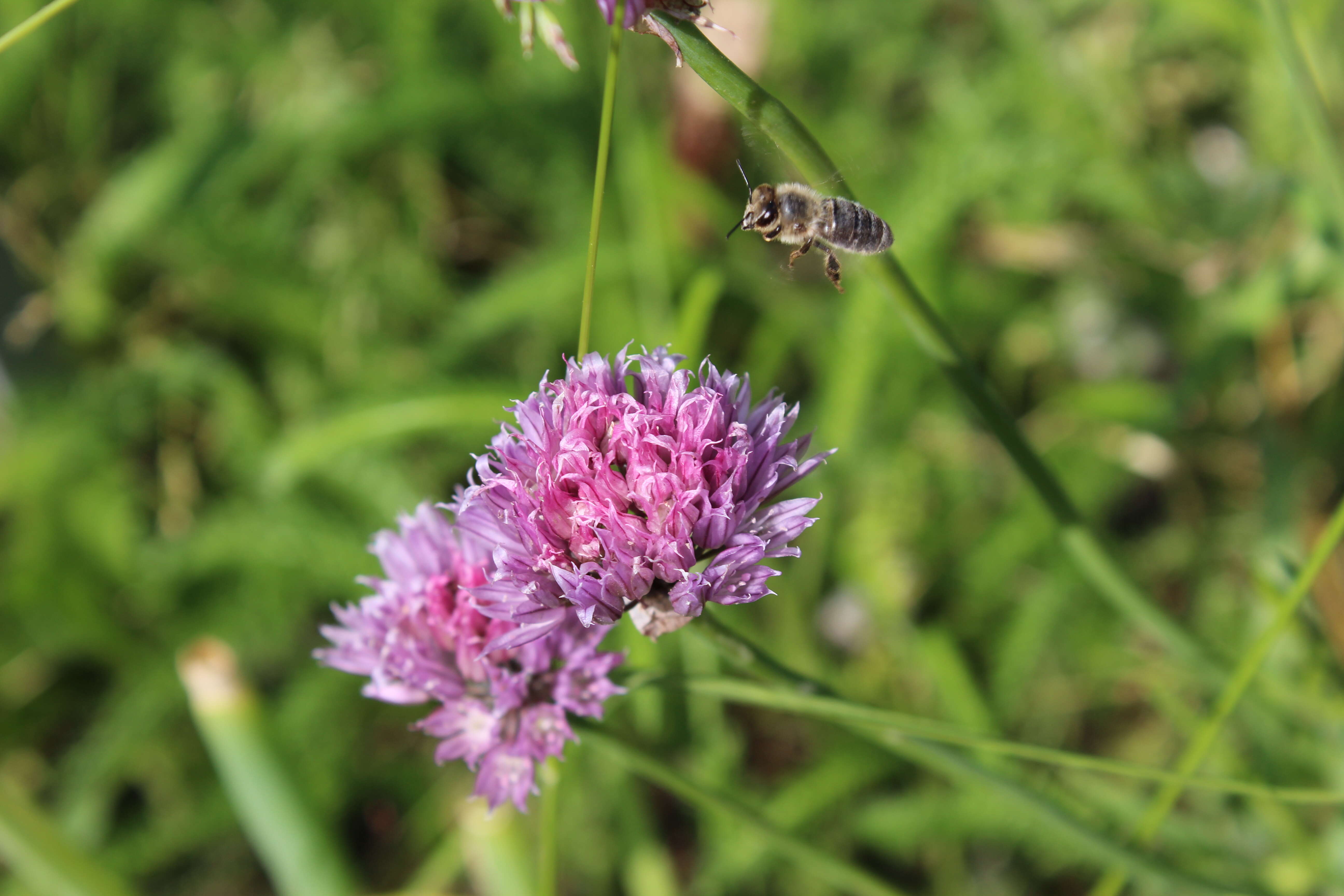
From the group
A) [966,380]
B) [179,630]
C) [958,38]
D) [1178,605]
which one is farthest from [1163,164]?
[179,630]

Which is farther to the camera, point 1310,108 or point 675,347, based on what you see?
point 675,347

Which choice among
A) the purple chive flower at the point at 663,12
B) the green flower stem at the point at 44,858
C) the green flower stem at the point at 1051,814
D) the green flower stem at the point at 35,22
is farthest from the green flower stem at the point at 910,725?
the green flower stem at the point at 44,858

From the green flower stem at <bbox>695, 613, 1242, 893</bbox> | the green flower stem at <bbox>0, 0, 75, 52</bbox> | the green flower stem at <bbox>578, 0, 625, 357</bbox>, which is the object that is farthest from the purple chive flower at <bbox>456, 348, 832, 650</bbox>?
the green flower stem at <bbox>0, 0, 75, 52</bbox>

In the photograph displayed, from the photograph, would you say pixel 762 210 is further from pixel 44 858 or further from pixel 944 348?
pixel 44 858

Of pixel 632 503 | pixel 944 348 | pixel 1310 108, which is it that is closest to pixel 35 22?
pixel 632 503

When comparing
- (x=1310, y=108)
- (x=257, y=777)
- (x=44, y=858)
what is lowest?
(x=44, y=858)

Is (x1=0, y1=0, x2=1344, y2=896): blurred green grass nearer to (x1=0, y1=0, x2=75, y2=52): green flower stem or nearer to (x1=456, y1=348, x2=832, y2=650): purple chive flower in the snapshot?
(x1=456, y1=348, x2=832, y2=650): purple chive flower

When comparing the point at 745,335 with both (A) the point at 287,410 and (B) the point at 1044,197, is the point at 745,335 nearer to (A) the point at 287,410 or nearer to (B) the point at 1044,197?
(B) the point at 1044,197
